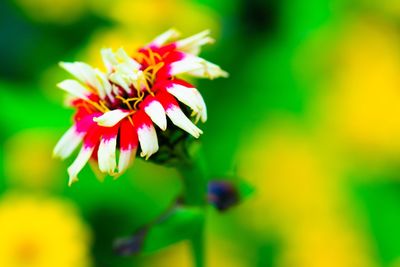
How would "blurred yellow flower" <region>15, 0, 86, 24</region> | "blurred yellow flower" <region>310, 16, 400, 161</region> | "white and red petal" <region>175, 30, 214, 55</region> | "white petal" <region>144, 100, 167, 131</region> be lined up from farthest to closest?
"blurred yellow flower" <region>15, 0, 86, 24</region>
"blurred yellow flower" <region>310, 16, 400, 161</region>
"white and red petal" <region>175, 30, 214, 55</region>
"white petal" <region>144, 100, 167, 131</region>

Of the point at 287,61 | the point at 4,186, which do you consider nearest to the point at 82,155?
the point at 4,186

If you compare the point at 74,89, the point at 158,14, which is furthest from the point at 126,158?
the point at 158,14

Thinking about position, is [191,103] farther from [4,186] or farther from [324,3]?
[324,3]

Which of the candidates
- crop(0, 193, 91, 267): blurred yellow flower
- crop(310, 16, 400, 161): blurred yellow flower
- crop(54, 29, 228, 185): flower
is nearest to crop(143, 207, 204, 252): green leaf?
crop(54, 29, 228, 185): flower

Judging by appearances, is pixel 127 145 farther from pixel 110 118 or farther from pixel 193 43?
pixel 193 43

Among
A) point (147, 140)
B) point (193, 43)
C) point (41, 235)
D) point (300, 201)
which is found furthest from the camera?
point (300, 201)

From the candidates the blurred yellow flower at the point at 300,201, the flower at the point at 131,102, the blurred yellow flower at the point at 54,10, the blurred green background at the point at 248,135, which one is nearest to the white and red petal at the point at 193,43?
the flower at the point at 131,102

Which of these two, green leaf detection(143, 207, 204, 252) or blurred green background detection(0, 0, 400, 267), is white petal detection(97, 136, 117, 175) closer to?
green leaf detection(143, 207, 204, 252)
